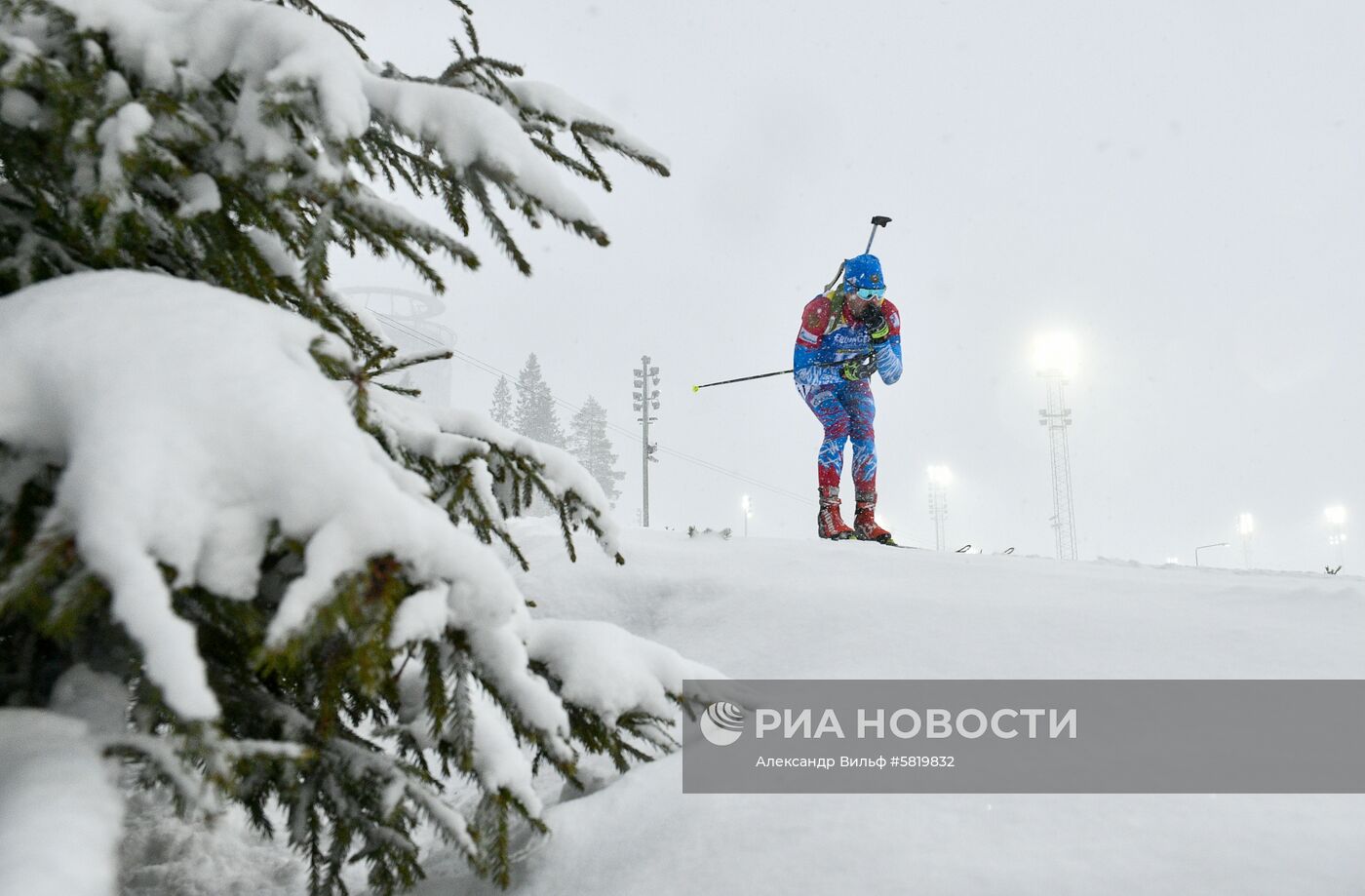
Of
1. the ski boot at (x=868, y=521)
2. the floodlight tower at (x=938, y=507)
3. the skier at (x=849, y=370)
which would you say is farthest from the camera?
the floodlight tower at (x=938, y=507)

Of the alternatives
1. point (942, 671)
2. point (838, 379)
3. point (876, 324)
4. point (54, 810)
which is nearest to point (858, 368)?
point (838, 379)

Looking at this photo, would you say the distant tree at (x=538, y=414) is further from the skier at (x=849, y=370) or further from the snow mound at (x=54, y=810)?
the snow mound at (x=54, y=810)

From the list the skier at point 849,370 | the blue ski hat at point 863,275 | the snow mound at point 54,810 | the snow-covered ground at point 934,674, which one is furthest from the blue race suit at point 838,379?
the snow mound at point 54,810

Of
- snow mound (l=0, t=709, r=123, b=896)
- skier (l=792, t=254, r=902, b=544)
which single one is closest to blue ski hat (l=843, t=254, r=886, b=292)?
skier (l=792, t=254, r=902, b=544)

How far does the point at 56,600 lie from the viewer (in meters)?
0.86

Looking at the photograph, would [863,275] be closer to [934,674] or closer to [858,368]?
[858,368]

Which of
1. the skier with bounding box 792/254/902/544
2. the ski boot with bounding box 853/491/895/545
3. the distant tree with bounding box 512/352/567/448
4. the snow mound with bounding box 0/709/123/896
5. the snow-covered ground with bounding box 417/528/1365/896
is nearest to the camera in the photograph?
the snow mound with bounding box 0/709/123/896

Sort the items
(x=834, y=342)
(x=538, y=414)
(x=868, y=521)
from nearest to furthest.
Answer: (x=868, y=521), (x=834, y=342), (x=538, y=414)

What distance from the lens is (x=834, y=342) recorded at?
694 cm

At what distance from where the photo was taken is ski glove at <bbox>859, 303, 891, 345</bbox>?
6.84 meters

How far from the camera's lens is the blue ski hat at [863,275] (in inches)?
266

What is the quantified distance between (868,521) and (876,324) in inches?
72.6

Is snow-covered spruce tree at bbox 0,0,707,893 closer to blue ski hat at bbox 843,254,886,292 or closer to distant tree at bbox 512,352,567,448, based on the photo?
blue ski hat at bbox 843,254,886,292

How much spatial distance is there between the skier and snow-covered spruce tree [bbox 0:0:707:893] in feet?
16.9
